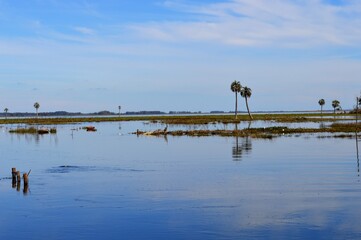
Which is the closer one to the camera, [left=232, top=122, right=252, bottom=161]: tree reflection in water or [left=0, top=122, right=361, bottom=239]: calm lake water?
[left=0, top=122, right=361, bottom=239]: calm lake water

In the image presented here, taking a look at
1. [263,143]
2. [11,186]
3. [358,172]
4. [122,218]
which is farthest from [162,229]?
[263,143]

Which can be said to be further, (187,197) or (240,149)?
(240,149)

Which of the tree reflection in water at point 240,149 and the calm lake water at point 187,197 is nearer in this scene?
the calm lake water at point 187,197

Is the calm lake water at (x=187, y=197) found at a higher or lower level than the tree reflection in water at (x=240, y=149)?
lower

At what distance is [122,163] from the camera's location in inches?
1834

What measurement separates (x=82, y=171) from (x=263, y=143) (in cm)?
3024

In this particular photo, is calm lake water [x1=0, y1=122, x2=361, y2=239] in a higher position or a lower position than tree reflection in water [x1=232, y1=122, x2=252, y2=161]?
lower

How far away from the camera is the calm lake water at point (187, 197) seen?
2159 centimetres

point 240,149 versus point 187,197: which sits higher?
point 240,149

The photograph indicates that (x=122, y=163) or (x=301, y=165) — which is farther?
(x=122, y=163)

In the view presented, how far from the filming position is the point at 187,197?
2848 cm

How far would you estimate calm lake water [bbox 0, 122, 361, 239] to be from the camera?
21.6m

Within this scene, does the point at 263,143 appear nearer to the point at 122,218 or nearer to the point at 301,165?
the point at 301,165

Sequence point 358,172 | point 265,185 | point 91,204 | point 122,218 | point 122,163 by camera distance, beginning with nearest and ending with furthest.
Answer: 1. point 122,218
2. point 91,204
3. point 265,185
4. point 358,172
5. point 122,163
